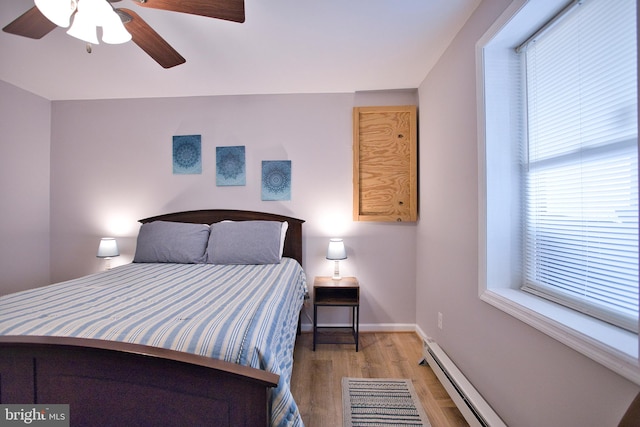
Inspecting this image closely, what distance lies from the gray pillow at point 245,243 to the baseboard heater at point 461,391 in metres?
1.41

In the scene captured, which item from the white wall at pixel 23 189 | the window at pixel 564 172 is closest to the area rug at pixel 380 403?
the window at pixel 564 172

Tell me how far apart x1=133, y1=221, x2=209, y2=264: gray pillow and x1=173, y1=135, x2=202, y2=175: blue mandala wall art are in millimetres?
644

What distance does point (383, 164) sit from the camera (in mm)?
2516

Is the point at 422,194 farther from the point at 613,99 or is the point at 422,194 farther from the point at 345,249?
the point at 613,99

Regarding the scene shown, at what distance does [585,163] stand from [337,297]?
6.22ft

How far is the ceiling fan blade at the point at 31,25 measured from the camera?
1239 mm

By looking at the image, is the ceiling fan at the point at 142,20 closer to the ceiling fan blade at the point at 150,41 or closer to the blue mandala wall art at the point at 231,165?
the ceiling fan blade at the point at 150,41

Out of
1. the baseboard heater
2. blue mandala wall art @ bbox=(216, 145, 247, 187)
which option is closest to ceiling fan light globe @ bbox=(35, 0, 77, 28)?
blue mandala wall art @ bbox=(216, 145, 247, 187)

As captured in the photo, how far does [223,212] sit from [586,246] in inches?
103

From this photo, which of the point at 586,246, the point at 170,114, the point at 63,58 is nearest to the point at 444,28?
the point at 586,246

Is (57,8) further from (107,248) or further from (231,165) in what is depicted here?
(107,248)

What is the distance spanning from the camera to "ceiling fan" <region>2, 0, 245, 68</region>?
1150 millimetres

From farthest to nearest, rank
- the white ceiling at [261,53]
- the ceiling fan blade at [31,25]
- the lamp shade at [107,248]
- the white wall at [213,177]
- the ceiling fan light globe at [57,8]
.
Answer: the white wall at [213,177]
the lamp shade at [107,248]
the white ceiling at [261,53]
the ceiling fan blade at [31,25]
the ceiling fan light globe at [57,8]

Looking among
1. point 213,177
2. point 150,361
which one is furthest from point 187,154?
point 150,361
